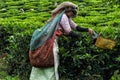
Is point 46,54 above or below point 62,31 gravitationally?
below

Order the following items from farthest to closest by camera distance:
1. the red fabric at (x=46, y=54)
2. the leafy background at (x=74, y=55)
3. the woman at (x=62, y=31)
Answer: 1. the leafy background at (x=74, y=55)
2. the woman at (x=62, y=31)
3. the red fabric at (x=46, y=54)

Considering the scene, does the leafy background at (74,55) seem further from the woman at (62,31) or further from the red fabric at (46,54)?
the red fabric at (46,54)

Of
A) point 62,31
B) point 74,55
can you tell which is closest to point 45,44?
point 62,31

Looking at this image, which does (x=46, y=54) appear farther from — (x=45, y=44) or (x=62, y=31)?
(x=62, y=31)

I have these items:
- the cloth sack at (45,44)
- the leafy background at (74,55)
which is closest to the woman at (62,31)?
the cloth sack at (45,44)

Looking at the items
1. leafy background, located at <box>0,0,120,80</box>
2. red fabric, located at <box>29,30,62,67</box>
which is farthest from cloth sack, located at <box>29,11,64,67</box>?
leafy background, located at <box>0,0,120,80</box>

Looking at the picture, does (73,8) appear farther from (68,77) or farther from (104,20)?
(104,20)

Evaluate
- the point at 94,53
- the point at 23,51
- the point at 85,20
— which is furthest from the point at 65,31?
the point at 85,20

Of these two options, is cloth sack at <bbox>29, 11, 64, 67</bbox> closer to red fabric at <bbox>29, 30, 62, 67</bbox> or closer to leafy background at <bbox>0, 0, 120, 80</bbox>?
red fabric at <bbox>29, 30, 62, 67</bbox>

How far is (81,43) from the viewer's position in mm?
7262

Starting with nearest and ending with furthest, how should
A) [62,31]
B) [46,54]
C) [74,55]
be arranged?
[46,54] < [62,31] < [74,55]

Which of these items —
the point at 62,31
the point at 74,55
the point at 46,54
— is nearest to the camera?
the point at 46,54

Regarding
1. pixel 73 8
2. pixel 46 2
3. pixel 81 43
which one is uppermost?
pixel 73 8

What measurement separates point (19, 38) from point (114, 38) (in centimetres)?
173
